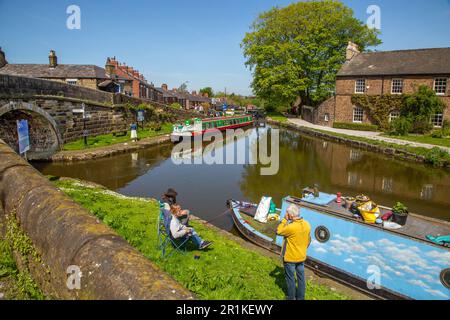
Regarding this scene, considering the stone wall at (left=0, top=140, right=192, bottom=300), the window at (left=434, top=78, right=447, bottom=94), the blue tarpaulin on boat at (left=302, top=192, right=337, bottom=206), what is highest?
the window at (left=434, top=78, right=447, bottom=94)

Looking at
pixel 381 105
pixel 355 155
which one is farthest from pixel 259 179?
pixel 381 105

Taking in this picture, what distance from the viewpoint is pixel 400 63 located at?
1276 inches

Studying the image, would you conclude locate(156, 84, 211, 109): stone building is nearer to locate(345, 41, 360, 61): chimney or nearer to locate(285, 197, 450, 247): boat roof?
locate(345, 41, 360, 61): chimney

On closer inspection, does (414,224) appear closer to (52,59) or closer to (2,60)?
(52,59)

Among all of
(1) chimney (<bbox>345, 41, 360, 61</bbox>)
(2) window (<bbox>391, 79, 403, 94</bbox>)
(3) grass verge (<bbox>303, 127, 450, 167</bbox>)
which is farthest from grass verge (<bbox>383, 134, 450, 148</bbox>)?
(1) chimney (<bbox>345, 41, 360, 61</bbox>)

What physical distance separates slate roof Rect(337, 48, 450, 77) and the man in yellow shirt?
103ft

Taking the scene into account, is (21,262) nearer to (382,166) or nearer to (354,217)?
(354,217)

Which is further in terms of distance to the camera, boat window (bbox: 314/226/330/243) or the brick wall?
the brick wall

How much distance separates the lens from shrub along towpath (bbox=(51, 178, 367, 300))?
5.12 meters

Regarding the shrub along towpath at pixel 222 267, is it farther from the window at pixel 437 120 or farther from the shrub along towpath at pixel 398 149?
the window at pixel 437 120

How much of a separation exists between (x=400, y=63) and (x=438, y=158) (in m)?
17.3

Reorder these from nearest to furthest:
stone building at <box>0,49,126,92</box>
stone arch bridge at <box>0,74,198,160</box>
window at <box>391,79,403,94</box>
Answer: stone arch bridge at <box>0,74,198,160</box>
window at <box>391,79,403,94</box>
stone building at <box>0,49,126,92</box>

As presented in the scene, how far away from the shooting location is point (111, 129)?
2800 centimetres
